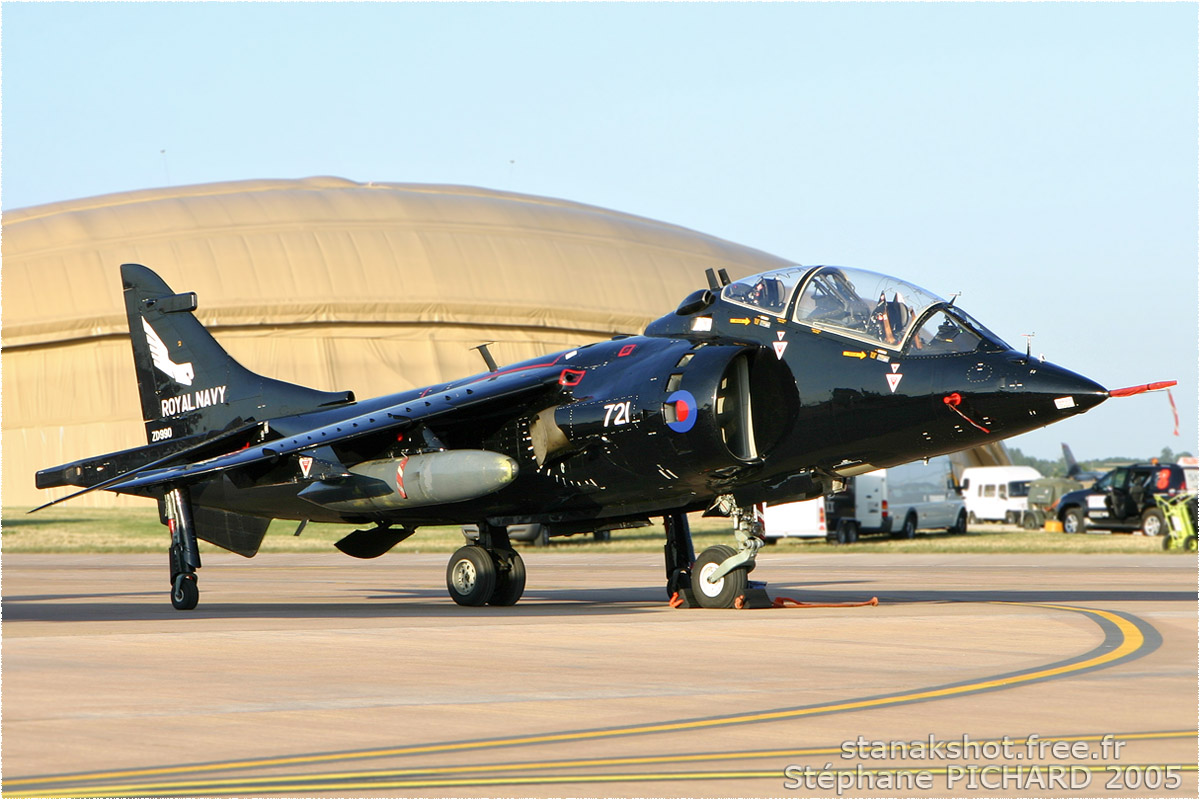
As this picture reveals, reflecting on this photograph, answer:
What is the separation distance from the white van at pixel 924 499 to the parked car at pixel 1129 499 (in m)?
4.12

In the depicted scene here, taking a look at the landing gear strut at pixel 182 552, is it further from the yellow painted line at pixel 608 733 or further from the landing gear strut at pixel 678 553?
the yellow painted line at pixel 608 733

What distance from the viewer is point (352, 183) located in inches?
2837

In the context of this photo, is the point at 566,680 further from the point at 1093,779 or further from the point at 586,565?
the point at 586,565

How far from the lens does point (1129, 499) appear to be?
4431 cm

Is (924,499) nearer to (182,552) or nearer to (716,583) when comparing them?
(716,583)

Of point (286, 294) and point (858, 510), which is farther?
point (286, 294)

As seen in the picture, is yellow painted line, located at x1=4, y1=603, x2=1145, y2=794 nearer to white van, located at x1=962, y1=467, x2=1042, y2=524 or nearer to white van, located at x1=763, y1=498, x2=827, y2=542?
white van, located at x1=763, y1=498, x2=827, y2=542

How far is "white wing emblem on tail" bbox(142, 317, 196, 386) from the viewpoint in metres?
19.1

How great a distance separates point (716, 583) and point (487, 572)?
325 cm

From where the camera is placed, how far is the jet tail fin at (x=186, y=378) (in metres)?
18.8

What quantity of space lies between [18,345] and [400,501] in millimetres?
52305

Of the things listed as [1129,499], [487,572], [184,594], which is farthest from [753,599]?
[1129,499]

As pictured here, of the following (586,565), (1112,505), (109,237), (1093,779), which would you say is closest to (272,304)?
(109,237)

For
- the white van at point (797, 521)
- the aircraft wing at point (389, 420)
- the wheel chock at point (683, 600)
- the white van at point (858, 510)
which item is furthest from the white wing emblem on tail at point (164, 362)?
the white van at point (858, 510)
